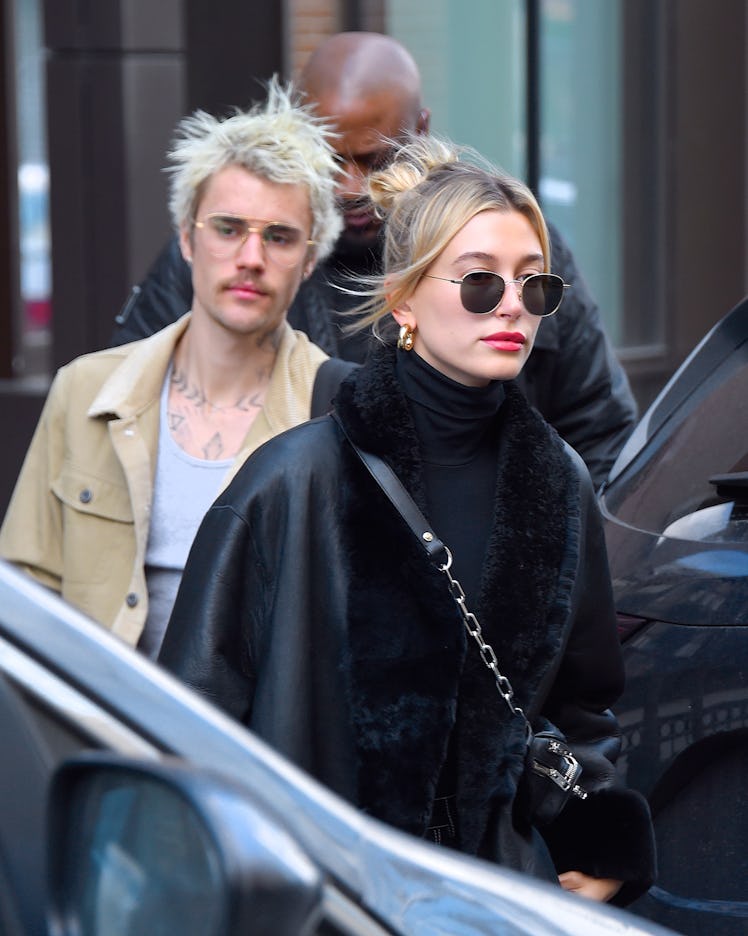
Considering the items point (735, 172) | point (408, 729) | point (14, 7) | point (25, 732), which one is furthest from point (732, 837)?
point (14, 7)

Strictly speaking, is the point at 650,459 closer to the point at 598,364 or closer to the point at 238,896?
the point at 598,364

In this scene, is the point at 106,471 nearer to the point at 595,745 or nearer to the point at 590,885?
the point at 595,745

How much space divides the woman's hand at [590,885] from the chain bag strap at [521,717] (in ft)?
0.46

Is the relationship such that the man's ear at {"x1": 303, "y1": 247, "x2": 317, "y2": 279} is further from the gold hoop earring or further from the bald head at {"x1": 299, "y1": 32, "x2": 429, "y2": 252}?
the gold hoop earring

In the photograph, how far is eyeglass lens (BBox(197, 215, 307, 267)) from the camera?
135 inches

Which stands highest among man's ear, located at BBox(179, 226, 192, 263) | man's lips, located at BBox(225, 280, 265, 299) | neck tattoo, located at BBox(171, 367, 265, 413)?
man's ear, located at BBox(179, 226, 192, 263)

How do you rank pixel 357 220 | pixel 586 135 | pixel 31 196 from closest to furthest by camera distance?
pixel 357 220
pixel 586 135
pixel 31 196

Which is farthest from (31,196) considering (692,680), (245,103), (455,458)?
(455,458)

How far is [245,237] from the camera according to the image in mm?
3420

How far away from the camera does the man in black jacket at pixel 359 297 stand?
13.1 feet

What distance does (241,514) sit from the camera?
2.54 metres

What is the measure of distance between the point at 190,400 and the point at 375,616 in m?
1.19

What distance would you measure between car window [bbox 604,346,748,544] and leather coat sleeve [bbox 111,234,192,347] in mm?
1197

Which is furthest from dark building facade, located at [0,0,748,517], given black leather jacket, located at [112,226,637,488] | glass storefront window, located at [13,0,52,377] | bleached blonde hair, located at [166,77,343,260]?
bleached blonde hair, located at [166,77,343,260]
